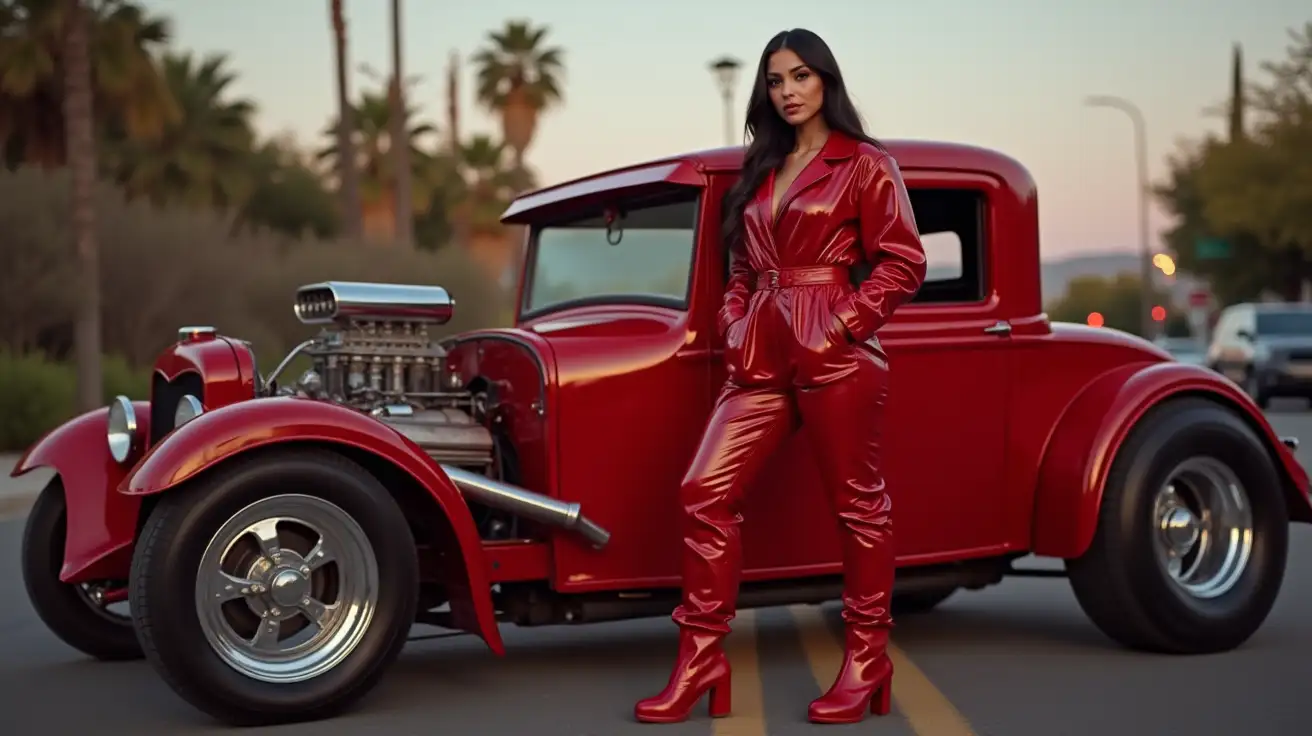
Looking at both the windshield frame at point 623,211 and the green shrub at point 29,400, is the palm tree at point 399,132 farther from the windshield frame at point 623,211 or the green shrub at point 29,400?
the windshield frame at point 623,211

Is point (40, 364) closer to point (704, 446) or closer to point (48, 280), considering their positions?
point (48, 280)

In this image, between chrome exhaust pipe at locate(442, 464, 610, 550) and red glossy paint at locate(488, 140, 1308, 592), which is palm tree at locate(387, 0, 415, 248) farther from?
chrome exhaust pipe at locate(442, 464, 610, 550)

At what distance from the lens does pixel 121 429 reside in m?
6.26

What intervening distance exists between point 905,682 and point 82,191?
1815 cm

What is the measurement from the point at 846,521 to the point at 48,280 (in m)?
19.6

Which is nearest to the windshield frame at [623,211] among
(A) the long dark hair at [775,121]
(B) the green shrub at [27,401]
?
(A) the long dark hair at [775,121]

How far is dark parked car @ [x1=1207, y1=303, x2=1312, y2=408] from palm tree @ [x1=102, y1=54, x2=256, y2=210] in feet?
71.5

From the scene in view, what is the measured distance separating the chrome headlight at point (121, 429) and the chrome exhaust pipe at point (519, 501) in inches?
50.2

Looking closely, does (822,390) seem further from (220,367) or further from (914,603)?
(914,603)

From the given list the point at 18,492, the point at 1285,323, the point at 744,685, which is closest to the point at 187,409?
the point at 744,685

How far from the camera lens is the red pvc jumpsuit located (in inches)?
209

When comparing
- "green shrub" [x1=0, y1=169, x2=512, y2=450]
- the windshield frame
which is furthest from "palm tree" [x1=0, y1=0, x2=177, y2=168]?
the windshield frame

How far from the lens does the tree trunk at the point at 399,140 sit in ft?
110

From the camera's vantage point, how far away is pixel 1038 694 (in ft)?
19.1
